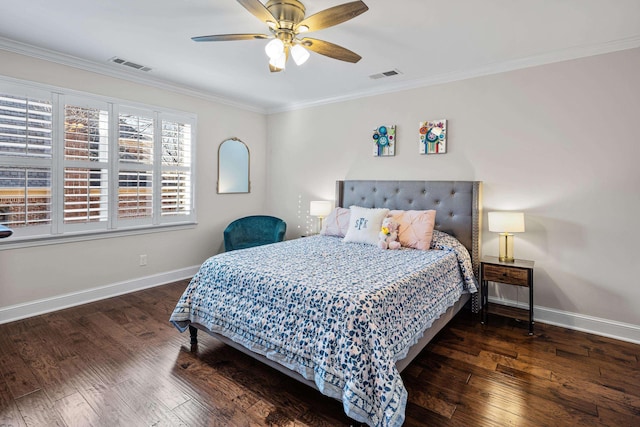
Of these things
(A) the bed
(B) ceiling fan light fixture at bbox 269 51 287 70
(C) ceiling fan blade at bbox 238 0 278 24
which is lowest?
(A) the bed

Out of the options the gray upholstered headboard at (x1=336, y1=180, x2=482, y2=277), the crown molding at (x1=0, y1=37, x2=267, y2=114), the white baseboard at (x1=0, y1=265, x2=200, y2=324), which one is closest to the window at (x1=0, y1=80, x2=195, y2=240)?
the crown molding at (x1=0, y1=37, x2=267, y2=114)

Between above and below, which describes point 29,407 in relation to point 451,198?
below

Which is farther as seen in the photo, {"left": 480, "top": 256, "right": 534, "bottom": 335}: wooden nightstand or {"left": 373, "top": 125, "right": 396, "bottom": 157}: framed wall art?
{"left": 373, "top": 125, "right": 396, "bottom": 157}: framed wall art

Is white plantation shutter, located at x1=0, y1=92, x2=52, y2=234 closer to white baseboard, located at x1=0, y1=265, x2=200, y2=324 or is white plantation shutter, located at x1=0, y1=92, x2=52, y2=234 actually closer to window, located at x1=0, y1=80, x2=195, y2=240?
window, located at x1=0, y1=80, x2=195, y2=240

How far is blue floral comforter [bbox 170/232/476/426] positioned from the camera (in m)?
1.67

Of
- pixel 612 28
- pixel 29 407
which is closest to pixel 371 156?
pixel 612 28

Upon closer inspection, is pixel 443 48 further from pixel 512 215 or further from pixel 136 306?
pixel 136 306

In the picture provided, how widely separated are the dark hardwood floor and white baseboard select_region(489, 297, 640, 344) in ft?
0.37

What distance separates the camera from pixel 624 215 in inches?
112

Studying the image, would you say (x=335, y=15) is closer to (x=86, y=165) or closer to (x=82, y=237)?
(x=86, y=165)

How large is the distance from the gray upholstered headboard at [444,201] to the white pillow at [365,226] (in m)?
0.45

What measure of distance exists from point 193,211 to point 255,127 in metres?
1.72

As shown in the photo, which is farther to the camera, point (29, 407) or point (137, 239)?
point (137, 239)

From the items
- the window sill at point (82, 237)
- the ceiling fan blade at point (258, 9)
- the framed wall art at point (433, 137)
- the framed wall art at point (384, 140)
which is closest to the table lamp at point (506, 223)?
the framed wall art at point (433, 137)
